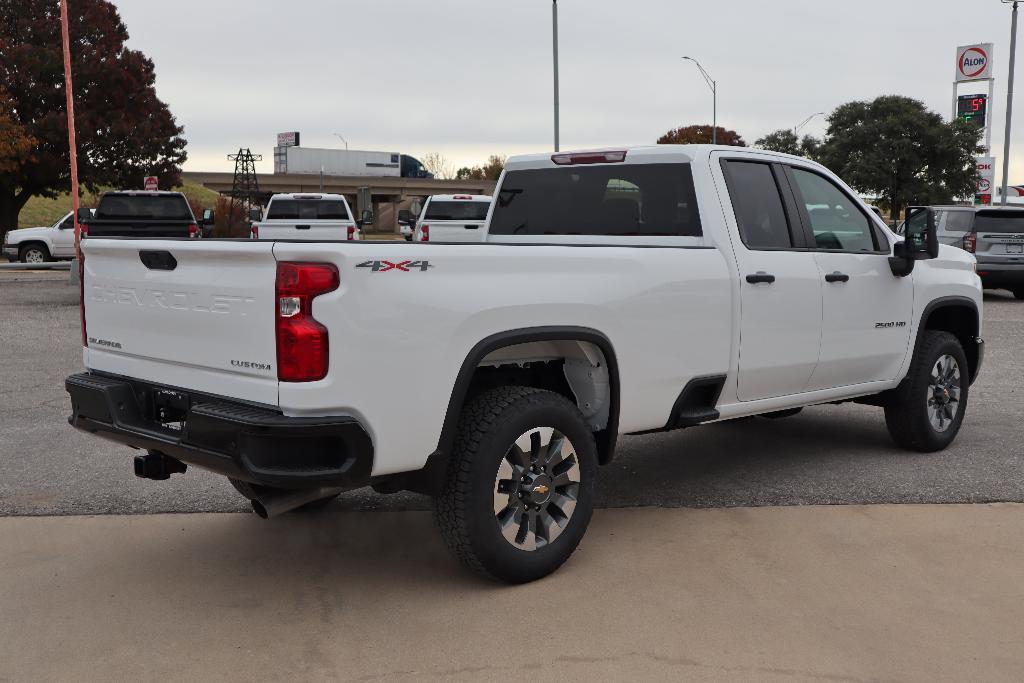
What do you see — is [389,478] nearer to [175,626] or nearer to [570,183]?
[175,626]

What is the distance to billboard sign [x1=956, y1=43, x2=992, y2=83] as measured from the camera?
52.2 m

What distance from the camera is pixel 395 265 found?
401cm

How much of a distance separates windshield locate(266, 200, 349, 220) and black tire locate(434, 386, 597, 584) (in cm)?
1614

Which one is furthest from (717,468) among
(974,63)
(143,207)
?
(974,63)

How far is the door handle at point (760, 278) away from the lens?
18.2 feet

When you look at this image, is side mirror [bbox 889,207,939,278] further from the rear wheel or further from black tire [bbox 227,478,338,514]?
the rear wheel

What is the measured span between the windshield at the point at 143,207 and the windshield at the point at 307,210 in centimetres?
177

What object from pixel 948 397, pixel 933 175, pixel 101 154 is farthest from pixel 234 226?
pixel 948 397

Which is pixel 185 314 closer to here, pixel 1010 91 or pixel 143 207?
pixel 143 207

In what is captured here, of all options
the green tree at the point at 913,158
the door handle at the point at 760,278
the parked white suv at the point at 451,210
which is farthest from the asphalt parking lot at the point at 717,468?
the green tree at the point at 913,158

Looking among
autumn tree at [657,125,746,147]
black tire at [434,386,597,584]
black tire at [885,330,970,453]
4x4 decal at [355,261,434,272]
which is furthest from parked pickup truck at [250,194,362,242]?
autumn tree at [657,125,746,147]

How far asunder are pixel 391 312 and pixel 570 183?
243 cm

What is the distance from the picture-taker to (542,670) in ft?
12.4

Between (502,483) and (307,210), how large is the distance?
16528 millimetres
